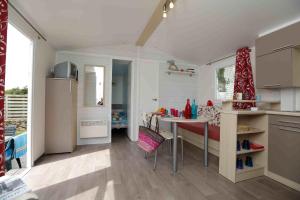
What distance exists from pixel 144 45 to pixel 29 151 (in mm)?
3325

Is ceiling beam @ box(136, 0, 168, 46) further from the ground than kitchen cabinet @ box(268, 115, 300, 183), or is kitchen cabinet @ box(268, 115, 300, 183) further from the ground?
ceiling beam @ box(136, 0, 168, 46)

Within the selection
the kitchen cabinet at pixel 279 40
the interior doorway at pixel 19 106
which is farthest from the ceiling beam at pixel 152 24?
the interior doorway at pixel 19 106

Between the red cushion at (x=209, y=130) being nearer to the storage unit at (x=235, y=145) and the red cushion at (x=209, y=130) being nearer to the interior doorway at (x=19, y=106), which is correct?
the storage unit at (x=235, y=145)

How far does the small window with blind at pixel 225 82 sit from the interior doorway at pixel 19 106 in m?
4.03

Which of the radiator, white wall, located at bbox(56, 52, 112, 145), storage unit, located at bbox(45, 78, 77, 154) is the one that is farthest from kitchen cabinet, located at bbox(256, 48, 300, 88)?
storage unit, located at bbox(45, 78, 77, 154)

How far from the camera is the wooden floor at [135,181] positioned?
1799 mm

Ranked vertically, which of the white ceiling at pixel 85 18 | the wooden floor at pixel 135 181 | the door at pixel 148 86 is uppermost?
the white ceiling at pixel 85 18

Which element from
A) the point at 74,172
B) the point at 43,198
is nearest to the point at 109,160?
the point at 74,172

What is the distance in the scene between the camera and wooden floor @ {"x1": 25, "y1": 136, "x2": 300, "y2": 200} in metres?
1.80

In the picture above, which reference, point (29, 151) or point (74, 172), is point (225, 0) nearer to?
point (74, 172)

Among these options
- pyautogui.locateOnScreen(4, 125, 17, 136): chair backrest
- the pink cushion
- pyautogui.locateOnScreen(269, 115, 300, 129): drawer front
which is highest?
pyautogui.locateOnScreen(269, 115, 300, 129): drawer front

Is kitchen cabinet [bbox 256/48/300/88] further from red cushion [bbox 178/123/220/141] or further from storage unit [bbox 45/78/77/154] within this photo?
storage unit [bbox 45/78/77/154]

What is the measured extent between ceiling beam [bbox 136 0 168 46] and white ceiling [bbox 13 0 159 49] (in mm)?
93

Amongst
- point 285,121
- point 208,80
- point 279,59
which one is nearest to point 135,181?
point 285,121
